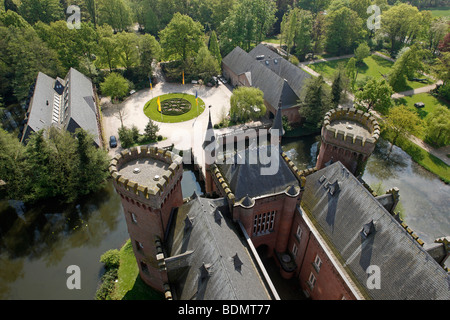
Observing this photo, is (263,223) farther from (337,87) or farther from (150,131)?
(337,87)

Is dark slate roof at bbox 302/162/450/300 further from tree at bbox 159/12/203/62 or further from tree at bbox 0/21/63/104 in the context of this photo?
tree at bbox 0/21/63/104

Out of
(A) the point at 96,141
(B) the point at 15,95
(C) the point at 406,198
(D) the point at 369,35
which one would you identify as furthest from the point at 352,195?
(D) the point at 369,35

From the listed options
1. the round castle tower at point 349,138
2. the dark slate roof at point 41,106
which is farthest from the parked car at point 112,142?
the round castle tower at point 349,138

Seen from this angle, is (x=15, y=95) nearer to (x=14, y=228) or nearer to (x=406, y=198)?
(x=14, y=228)

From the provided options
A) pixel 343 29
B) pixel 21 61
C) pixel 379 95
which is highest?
pixel 343 29

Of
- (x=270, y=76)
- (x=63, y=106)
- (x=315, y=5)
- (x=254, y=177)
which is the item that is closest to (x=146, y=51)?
(x=63, y=106)

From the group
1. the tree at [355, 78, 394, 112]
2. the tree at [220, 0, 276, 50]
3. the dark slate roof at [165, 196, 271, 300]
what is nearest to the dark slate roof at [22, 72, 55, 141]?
the dark slate roof at [165, 196, 271, 300]
